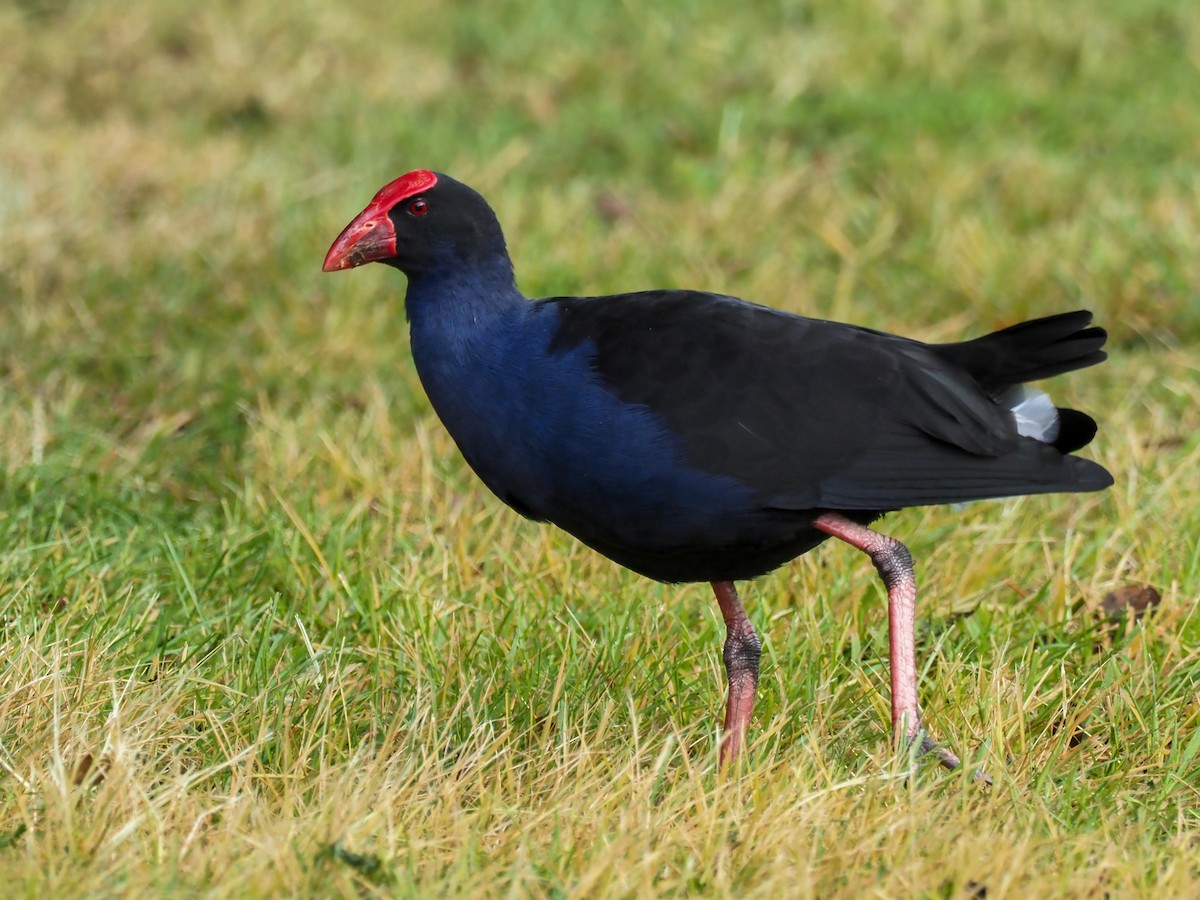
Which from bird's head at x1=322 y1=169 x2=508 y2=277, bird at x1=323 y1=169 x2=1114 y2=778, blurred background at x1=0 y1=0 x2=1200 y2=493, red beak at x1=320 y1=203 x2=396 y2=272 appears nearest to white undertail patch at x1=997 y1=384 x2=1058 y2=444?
bird at x1=323 y1=169 x2=1114 y2=778

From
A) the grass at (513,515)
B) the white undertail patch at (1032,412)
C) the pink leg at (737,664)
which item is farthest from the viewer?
the white undertail patch at (1032,412)

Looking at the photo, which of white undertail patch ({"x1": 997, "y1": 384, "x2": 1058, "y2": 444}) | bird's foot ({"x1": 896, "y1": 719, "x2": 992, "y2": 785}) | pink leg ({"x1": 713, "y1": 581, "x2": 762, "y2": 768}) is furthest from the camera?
white undertail patch ({"x1": 997, "y1": 384, "x2": 1058, "y2": 444})

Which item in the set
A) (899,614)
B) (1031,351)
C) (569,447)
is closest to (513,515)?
(569,447)

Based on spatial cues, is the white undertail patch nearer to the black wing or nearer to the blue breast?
the black wing

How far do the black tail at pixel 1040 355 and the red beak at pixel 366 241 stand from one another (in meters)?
1.11

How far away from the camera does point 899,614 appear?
3.07 meters

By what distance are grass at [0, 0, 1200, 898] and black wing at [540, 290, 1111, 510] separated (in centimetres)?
41

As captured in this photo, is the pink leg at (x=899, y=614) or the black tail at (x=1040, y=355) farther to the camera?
the black tail at (x=1040, y=355)

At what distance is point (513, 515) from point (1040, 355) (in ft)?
4.90

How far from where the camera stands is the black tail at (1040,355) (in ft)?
10.2

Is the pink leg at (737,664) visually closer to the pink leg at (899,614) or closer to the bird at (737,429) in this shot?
the bird at (737,429)

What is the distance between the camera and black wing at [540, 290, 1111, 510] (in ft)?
9.90

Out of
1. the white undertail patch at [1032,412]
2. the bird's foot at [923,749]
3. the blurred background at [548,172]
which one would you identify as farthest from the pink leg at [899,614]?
the blurred background at [548,172]

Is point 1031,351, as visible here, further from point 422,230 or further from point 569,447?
point 422,230
